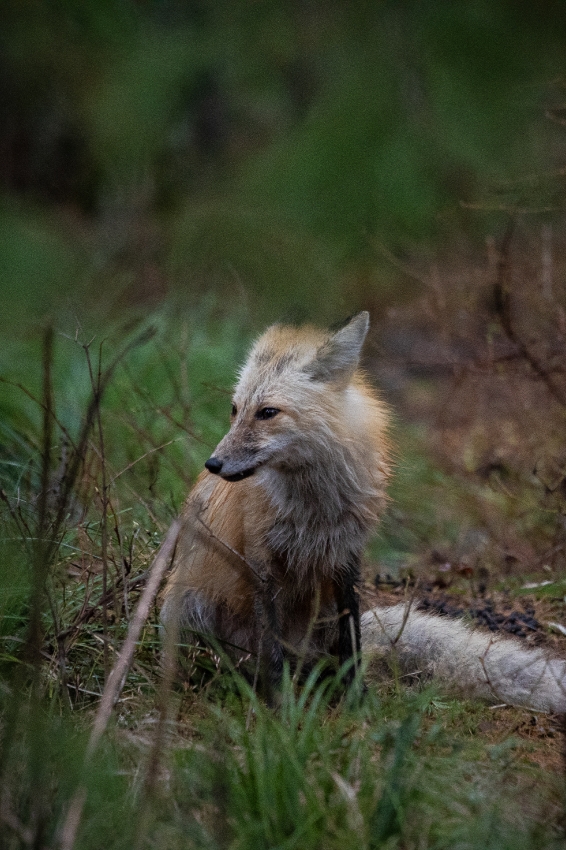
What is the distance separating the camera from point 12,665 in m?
3.70

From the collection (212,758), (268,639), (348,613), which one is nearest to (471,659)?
(348,613)

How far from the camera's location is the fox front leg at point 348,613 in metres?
4.03

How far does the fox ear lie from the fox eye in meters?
0.26

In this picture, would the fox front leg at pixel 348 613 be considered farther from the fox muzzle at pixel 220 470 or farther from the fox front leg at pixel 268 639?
the fox muzzle at pixel 220 470

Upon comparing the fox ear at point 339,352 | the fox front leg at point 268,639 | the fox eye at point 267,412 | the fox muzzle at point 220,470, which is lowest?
the fox front leg at point 268,639

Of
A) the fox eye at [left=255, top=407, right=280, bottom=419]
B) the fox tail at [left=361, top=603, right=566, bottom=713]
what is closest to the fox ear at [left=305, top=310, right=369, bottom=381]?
the fox eye at [left=255, top=407, right=280, bottom=419]

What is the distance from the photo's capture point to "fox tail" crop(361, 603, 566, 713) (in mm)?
3834

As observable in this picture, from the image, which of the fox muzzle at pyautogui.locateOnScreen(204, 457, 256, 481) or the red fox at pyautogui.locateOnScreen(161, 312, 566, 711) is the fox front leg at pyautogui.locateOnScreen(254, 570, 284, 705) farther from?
the fox muzzle at pyautogui.locateOnScreen(204, 457, 256, 481)

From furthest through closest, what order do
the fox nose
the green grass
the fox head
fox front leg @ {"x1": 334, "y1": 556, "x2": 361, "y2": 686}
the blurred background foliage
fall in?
the blurred background foliage → fox front leg @ {"x1": 334, "y1": 556, "x2": 361, "y2": 686} → the fox head → the fox nose → the green grass

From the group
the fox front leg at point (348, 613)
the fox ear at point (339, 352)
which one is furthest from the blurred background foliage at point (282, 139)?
the fox front leg at point (348, 613)

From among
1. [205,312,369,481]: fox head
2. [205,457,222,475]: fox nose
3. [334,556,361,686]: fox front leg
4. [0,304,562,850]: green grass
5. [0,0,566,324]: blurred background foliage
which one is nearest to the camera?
[0,304,562,850]: green grass

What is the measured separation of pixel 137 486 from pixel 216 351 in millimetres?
2500

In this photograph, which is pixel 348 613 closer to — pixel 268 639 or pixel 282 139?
pixel 268 639

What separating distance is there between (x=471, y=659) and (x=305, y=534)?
3.05 feet
